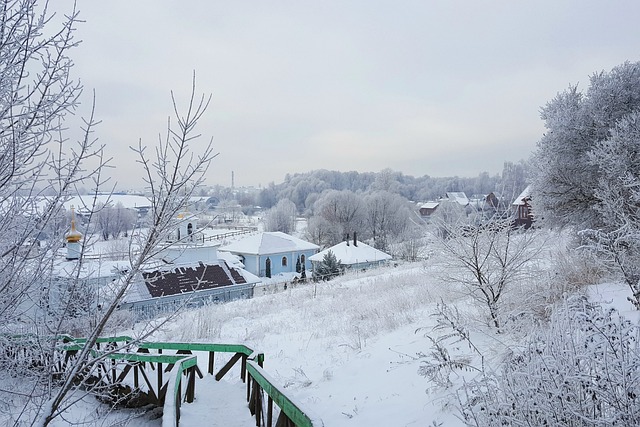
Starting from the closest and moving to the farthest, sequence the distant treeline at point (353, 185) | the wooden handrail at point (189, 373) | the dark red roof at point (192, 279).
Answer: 1. the wooden handrail at point (189, 373)
2. the dark red roof at point (192, 279)
3. the distant treeline at point (353, 185)

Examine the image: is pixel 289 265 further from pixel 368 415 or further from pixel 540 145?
pixel 368 415

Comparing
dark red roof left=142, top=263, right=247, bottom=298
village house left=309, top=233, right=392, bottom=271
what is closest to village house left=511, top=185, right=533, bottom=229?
dark red roof left=142, top=263, right=247, bottom=298

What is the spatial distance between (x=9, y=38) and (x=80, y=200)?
3.87ft

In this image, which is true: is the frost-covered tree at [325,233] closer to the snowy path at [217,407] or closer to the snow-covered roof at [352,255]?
the snow-covered roof at [352,255]

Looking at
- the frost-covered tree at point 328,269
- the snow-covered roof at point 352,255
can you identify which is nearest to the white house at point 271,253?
the snow-covered roof at point 352,255

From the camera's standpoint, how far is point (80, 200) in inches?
126

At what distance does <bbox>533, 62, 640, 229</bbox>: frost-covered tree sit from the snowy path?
7.86 meters

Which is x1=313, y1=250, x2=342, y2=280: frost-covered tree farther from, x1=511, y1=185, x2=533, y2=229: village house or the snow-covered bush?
the snow-covered bush

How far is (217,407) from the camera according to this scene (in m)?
5.75

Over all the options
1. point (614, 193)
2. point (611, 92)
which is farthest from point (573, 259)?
point (611, 92)

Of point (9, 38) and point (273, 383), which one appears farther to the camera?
point (273, 383)

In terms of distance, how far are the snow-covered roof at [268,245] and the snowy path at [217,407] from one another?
32.2 metres

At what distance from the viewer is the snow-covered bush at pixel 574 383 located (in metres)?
2.46

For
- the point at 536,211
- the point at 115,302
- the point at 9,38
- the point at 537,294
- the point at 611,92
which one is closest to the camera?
the point at 9,38
